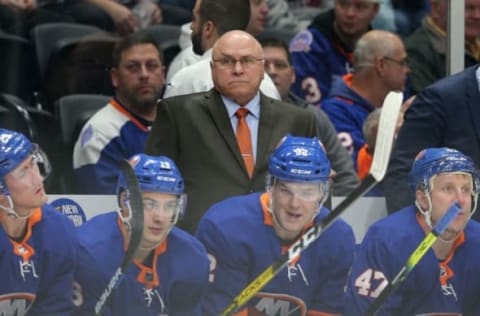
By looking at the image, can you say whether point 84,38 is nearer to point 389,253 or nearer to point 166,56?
point 166,56

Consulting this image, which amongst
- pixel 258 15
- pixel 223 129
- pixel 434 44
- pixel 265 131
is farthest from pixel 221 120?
pixel 434 44

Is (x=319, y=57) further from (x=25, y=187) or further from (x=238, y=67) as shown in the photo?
(x=25, y=187)

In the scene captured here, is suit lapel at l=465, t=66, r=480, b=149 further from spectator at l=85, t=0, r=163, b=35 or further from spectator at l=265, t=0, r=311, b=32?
spectator at l=85, t=0, r=163, b=35

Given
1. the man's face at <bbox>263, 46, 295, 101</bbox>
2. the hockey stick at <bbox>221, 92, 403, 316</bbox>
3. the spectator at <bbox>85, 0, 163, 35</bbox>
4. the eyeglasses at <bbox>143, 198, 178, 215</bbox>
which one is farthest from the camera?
the man's face at <bbox>263, 46, 295, 101</bbox>

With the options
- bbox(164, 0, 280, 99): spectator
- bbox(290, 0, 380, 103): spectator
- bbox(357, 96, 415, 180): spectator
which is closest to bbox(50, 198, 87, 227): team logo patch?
bbox(164, 0, 280, 99): spectator

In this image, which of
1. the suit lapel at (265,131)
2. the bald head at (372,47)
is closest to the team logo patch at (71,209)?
the suit lapel at (265,131)

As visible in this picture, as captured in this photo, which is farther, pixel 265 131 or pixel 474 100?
pixel 474 100

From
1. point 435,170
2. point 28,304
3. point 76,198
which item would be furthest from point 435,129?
point 28,304

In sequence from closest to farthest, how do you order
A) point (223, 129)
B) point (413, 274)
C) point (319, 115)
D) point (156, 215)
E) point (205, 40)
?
point (156, 215) → point (413, 274) → point (223, 129) → point (205, 40) → point (319, 115)

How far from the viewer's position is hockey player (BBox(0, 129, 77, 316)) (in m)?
3.91

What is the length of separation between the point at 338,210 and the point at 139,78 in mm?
1008

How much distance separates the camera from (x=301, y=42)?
512 centimetres

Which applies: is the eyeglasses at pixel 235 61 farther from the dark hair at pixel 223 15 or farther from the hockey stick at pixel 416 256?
the hockey stick at pixel 416 256

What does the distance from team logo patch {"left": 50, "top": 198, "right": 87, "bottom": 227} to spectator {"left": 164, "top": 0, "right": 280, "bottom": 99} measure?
0.45 metres
